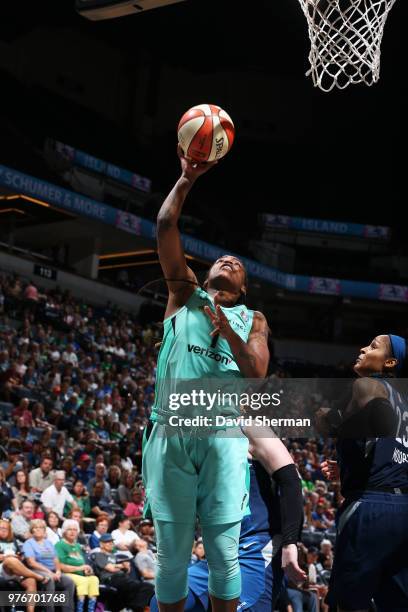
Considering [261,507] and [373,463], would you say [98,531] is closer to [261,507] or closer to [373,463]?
[261,507]

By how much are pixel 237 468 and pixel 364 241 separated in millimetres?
31439

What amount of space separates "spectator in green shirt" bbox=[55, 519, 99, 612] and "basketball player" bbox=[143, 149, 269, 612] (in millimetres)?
5497

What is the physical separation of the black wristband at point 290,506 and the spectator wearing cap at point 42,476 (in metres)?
7.19

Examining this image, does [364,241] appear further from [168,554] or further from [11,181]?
[168,554]

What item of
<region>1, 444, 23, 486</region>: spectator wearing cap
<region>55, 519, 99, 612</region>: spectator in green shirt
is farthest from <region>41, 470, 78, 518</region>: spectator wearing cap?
<region>55, 519, 99, 612</region>: spectator in green shirt

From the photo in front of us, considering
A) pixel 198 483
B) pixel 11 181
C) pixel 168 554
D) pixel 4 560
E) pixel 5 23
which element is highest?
pixel 5 23

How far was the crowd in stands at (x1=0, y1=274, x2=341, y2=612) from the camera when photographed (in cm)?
858

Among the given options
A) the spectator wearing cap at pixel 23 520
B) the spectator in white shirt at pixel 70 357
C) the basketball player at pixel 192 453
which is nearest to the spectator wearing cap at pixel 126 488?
the spectator wearing cap at pixel 23 520

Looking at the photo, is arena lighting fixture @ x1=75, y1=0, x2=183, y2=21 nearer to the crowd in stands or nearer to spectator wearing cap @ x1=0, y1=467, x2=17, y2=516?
the crowd in stands

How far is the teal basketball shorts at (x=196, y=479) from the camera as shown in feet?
10.8

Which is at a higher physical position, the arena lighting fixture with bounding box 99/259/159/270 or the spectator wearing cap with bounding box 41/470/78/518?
the arena lighting fixture with bounding box 99/259/159/270

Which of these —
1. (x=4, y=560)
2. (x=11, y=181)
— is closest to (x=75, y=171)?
(x=11, y=181)

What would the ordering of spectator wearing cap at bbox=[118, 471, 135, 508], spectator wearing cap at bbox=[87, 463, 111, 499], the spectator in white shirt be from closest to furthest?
spectator wearing cap at bbox=[87, 463, 111, 499] < spectator wearing cap at bbox=[118, 471, 135, 508] < the spectator in white shirt

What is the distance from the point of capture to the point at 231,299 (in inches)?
146
